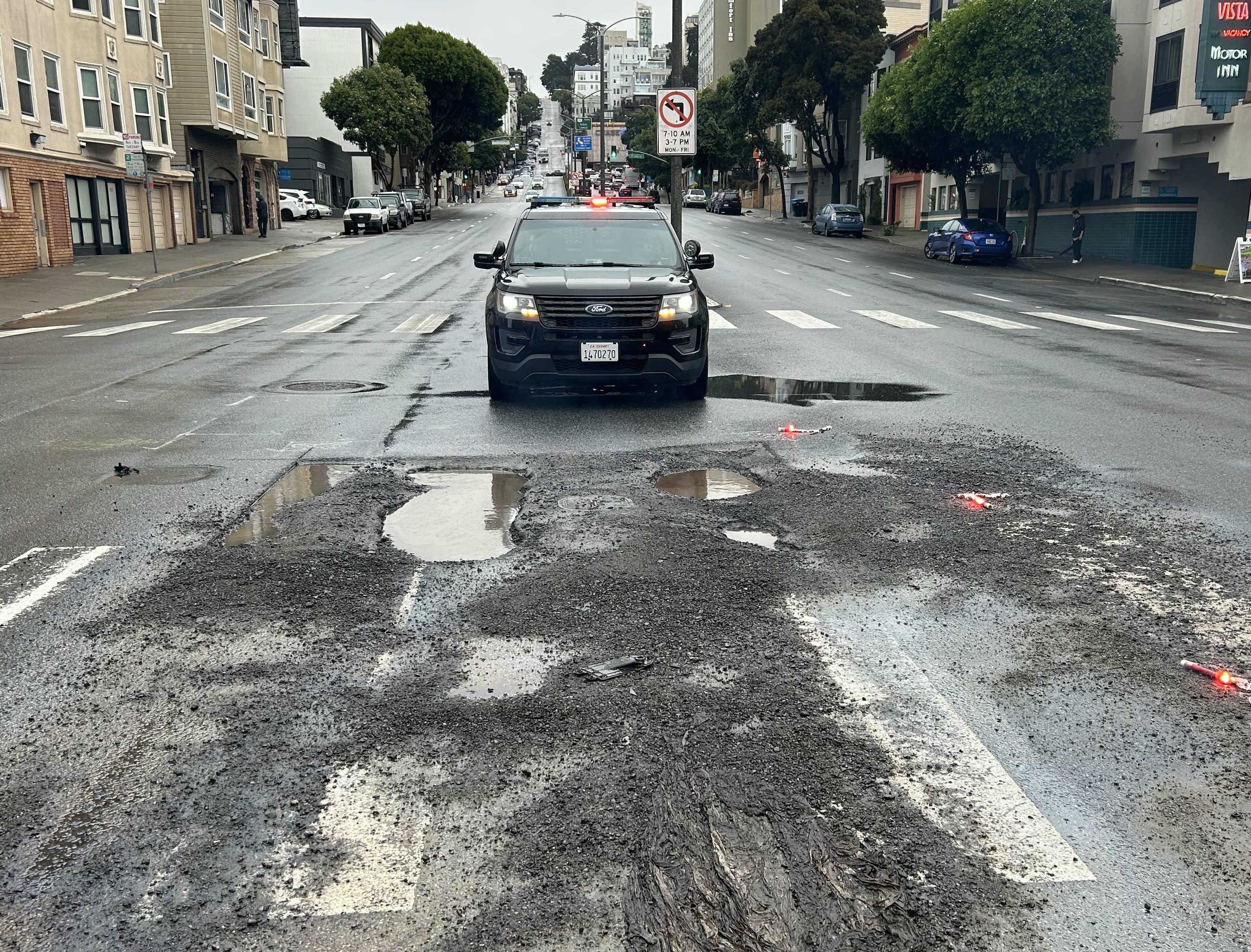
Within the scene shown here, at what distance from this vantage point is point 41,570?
602 cm

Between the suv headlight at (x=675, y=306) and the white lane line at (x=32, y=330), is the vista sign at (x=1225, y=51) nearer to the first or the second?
the suv headlight at (x=675, y=306)

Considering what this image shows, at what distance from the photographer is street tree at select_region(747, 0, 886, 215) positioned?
200 feet

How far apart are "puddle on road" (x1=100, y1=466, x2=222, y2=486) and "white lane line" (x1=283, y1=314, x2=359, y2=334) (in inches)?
403

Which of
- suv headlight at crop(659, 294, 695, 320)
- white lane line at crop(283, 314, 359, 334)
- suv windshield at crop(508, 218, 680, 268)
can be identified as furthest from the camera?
white lane line at crop(283, 314, 359, 334)

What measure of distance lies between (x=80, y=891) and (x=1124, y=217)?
4050cm

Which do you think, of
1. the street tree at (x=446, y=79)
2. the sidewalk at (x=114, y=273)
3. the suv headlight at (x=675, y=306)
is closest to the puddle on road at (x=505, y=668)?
the suv headlight at (x=675, y=306)

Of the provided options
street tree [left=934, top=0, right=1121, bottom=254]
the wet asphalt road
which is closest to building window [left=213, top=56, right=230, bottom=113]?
street tree [left=934, top=0, right=1121, bottom=254]

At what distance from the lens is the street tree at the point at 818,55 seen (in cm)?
6109

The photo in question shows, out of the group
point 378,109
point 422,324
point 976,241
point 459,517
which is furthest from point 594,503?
point 378,109

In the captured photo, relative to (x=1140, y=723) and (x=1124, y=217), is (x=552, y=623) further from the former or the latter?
(x=1124, y=217)

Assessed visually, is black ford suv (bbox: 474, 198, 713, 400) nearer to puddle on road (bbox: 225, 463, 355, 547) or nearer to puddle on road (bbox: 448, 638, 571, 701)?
puddle on road (bbox: 225, 463, 355, 547)

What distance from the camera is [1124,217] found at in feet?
126

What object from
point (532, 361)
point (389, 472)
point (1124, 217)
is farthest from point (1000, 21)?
point (389, 472)

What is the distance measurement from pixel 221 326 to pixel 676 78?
12835 millimetres
